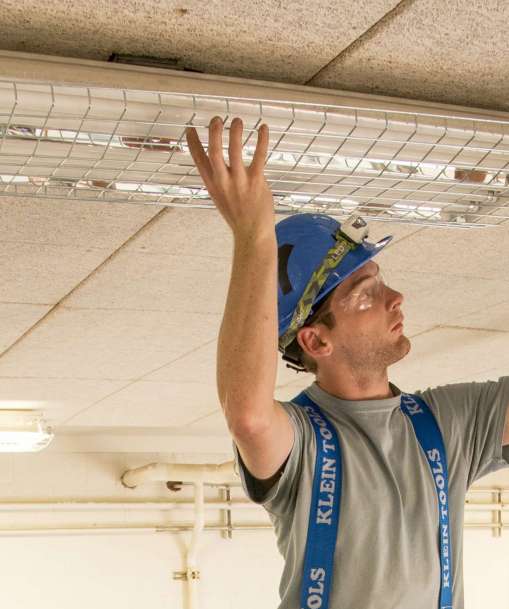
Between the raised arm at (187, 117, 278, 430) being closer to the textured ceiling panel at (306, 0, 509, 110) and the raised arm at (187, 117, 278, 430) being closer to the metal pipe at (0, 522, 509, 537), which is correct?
the textured ceiling panel at (306, 0, 509, 110)

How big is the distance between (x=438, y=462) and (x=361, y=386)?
0.68 feet

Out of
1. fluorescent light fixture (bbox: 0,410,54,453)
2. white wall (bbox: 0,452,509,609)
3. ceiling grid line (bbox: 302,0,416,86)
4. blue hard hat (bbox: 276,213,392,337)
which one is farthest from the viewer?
white wall (bbox: 0,452,509,609)

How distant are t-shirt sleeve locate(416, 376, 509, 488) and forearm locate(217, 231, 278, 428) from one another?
490 millimetres

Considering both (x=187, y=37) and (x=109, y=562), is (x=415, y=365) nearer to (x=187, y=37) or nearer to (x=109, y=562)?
(x=109, y=562)

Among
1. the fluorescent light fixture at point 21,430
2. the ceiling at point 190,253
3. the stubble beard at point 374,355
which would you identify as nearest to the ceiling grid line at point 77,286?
the ceiling at point 190,253

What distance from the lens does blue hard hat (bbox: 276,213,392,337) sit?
2.06 metres

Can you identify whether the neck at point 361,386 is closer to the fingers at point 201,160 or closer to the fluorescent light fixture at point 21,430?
the fingers at point 201,160

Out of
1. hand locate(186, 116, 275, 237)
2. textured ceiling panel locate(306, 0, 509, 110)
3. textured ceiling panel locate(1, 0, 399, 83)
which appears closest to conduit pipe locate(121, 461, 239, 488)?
textured ceiling panel locate(306, 0, 509, 110)

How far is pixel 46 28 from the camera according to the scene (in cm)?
186

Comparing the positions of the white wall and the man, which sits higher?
the white wall

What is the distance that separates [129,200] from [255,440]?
802mm

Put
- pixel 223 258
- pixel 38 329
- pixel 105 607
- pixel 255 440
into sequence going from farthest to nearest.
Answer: pixel 105 607, pixel 38 329, pixel 223 258, pixel 255 440

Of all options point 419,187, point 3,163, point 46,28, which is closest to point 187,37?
point 46,28

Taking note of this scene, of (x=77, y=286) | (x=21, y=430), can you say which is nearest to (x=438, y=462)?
(x=77, y=286)
